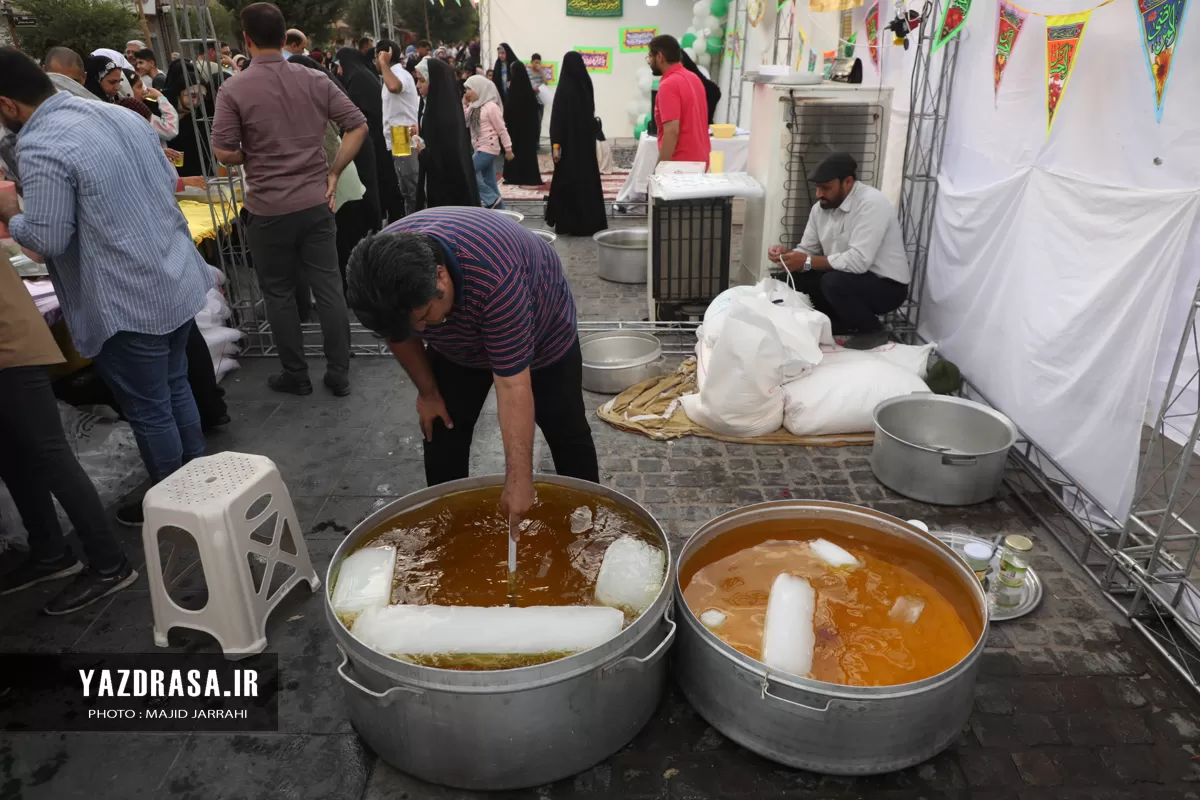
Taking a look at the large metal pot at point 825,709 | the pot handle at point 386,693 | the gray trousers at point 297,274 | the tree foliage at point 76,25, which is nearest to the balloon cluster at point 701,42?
the gray trousers at point 297,274

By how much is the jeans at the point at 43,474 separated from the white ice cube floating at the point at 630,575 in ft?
6.66

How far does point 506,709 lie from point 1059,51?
12.2 feet

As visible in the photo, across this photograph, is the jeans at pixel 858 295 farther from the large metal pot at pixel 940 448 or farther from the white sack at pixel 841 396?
the large metal pot at pixel 940 448

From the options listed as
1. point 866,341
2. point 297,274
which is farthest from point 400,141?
point 866,341

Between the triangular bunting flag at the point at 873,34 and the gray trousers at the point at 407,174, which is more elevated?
the triangular bunting flag at the point at 873,34

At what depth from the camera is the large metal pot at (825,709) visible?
200cm

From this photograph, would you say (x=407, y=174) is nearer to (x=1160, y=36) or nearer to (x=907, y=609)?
(x=1160, y=36)

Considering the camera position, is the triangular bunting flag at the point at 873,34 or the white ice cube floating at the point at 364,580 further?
the triangular bunting flag at the point at 873,34

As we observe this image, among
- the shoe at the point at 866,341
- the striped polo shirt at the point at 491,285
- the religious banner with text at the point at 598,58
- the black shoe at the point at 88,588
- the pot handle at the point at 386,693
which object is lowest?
the black shoe at the point at 88,588

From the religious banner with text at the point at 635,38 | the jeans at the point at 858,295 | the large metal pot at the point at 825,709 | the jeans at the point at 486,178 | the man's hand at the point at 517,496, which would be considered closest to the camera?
the large metal pot at the point at 825,709

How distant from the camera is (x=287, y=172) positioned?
4.18m

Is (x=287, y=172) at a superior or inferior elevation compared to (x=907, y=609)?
superior

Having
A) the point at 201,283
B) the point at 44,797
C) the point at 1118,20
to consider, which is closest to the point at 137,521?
the point at 201,283

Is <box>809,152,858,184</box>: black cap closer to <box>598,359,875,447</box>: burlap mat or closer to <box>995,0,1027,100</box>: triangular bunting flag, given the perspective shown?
<box>995,0,1027,100</box>: triangular bunting flag
